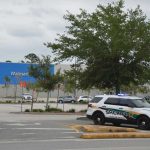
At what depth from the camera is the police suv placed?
26.4 m

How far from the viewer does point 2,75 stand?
104 metres

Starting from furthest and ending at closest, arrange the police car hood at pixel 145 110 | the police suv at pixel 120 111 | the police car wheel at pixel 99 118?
the police car wheel at pixel 99 118 < the police suv at pixel 120 111 < the police car hood at pixel 145 110

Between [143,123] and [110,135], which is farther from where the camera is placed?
[143,123]

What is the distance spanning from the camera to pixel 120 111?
27.4 meters

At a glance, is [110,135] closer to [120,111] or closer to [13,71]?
[120,111]

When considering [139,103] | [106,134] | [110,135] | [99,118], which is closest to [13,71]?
[99,118]

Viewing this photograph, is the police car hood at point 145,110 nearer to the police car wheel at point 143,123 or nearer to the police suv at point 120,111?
the police suv at point 120,111

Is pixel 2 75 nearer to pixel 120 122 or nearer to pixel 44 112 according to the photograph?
pixel 44 112

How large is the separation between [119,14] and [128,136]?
779 inches

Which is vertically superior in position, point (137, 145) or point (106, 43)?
point (106, 43)

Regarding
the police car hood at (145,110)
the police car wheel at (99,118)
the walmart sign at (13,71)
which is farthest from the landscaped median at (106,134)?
the walmart sign at (13,71)

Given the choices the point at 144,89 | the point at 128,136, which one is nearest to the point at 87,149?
the point at 128,136

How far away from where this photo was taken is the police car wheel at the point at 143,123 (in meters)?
26.0

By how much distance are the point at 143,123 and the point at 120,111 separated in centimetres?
168
